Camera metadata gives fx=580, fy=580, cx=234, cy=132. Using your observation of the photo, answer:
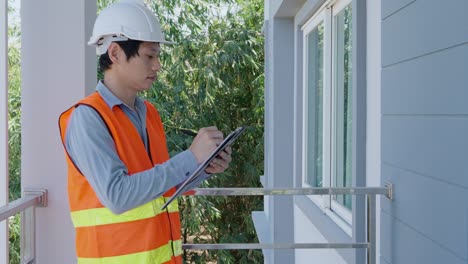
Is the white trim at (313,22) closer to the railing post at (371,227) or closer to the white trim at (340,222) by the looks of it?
the white trim at (340,222)

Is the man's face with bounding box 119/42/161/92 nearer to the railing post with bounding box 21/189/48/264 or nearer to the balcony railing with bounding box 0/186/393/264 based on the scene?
the balcony railing with bounding box 0/186/393/264

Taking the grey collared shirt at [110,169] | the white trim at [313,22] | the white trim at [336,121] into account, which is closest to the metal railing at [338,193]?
the grey collared shirt at [110,169]

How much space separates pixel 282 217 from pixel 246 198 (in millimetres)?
4806

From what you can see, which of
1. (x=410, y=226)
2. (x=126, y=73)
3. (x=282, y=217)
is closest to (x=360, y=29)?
(x=410, y=226)

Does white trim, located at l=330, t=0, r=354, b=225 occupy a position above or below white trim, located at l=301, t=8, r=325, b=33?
below

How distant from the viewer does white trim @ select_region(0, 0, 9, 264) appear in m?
2.39

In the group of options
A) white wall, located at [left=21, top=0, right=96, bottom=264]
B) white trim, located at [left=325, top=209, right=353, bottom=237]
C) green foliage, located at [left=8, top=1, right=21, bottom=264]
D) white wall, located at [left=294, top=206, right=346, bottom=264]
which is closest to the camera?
white wall, located at [left=21, top=0, right=96, bottom=264]

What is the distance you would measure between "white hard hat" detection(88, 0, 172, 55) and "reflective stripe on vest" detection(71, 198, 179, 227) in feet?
1.60

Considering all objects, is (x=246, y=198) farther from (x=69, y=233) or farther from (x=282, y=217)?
(x=69, y=233)

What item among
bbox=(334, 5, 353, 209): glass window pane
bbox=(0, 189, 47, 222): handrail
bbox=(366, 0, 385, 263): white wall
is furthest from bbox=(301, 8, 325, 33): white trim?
bbox=(0, 189, 47, 222): handrail

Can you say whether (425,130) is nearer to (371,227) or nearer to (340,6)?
(371,227)

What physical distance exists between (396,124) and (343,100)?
171 centimetres

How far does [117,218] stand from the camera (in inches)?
66.0

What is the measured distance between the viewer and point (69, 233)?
2562 millimetres
